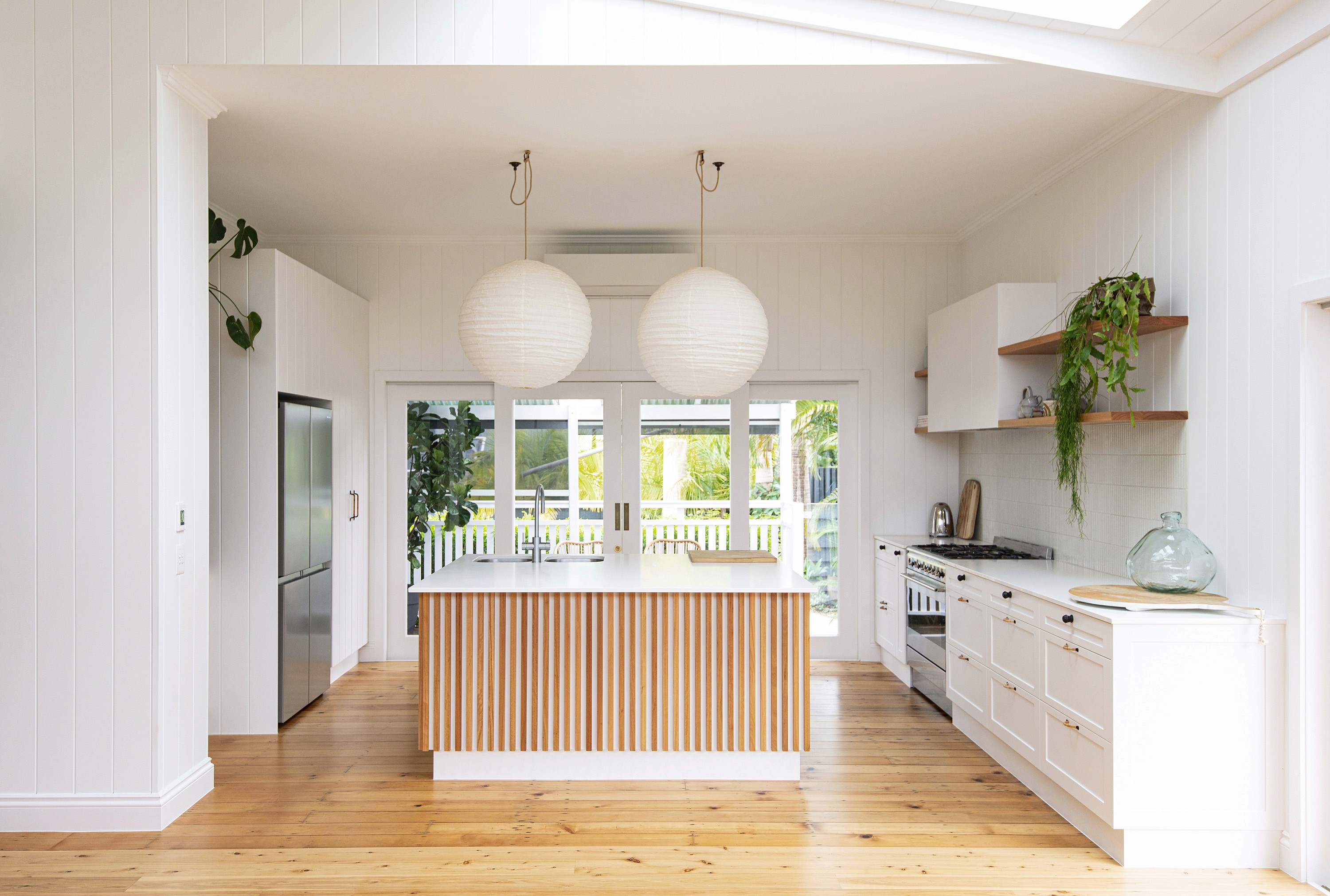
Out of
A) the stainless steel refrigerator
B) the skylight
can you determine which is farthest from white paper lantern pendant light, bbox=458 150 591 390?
the skylight

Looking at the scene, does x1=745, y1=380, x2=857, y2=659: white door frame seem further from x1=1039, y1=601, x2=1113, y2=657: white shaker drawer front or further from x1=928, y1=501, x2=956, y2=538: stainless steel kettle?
x1=1039, y1=601, x2=1113, y2=657: white shaker drawer front

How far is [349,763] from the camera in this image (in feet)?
12.2

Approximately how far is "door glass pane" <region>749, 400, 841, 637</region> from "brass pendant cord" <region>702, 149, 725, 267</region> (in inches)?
45.7

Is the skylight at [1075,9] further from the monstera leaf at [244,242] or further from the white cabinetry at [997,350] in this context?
the monstera leaf at [244,242]

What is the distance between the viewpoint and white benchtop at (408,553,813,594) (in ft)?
11.4

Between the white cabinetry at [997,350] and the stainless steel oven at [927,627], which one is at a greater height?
the white cabinetry at [997,350]

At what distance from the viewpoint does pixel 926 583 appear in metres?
4.49

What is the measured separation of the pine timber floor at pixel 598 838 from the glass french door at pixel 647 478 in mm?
1779

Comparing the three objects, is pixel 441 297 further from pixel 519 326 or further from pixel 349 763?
pixel 349 763

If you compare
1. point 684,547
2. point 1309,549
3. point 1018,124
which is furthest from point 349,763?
point 1018,124

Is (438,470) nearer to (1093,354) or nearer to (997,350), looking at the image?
(997,350)

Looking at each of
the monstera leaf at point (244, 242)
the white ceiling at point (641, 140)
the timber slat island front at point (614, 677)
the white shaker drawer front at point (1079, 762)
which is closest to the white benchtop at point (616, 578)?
the timber slat island front at point (614, 677)

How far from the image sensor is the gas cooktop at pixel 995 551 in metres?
4.30

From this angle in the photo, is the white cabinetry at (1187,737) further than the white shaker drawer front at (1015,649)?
No
